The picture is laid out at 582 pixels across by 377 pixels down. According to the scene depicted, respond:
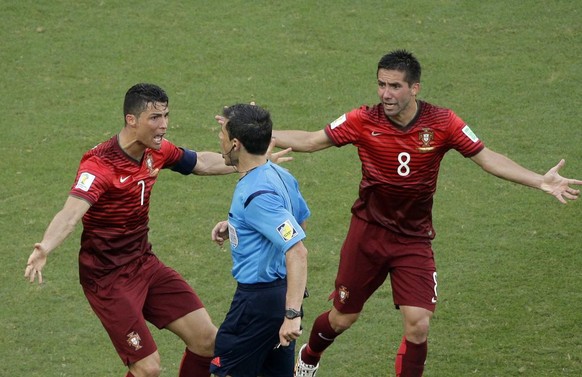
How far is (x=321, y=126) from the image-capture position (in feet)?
44.8

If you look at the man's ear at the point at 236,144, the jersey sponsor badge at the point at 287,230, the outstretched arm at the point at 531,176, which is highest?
the outstretched arm at the point at 531,176

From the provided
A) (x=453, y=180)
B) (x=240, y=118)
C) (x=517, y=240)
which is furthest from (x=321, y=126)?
(x=240, y=118)

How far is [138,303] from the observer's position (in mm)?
8234

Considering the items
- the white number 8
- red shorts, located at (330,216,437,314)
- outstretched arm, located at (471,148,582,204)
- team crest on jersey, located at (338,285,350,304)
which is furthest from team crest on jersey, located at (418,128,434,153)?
team crest on jersey, located at (338,285,350,304)

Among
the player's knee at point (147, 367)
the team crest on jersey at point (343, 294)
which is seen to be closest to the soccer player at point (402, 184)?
the team crest on jersey at point (343, 294)

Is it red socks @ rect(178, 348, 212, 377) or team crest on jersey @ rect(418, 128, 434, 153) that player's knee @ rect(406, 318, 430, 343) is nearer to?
team crest on jersey @ rect(418, 128, 434, 153)

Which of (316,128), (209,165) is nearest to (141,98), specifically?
(209,165)

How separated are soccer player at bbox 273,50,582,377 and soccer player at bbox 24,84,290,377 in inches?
46.8

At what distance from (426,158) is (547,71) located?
6891mm

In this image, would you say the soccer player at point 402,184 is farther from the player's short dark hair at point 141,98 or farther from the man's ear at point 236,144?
the man's ear at point 236,144

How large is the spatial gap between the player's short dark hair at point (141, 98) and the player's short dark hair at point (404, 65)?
181 centimetres

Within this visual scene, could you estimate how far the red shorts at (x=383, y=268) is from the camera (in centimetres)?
848

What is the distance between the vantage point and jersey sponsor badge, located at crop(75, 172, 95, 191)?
786cm

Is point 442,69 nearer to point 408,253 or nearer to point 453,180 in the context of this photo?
point 453,180
